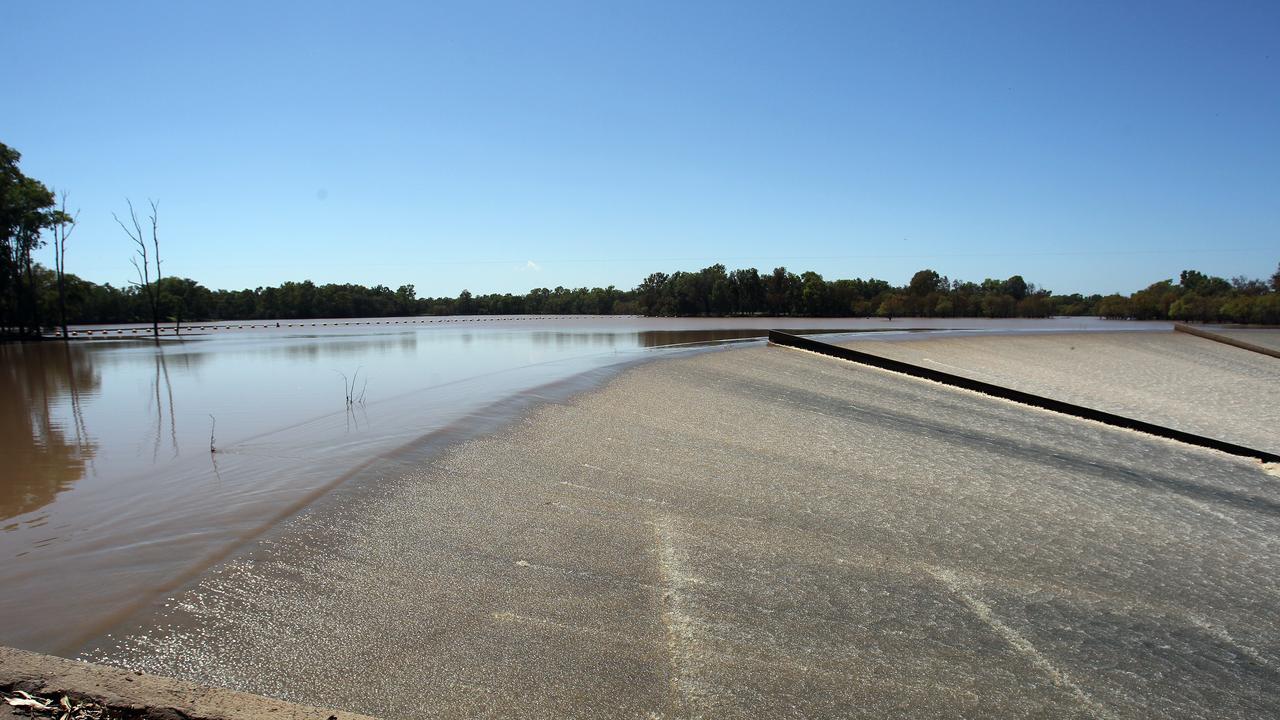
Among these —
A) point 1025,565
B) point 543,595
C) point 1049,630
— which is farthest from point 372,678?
point 1025,565

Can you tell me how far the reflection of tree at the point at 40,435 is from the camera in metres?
6.79

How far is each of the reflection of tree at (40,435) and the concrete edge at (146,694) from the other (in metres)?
4.16

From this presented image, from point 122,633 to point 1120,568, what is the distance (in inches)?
276

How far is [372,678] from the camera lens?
3.31 metres

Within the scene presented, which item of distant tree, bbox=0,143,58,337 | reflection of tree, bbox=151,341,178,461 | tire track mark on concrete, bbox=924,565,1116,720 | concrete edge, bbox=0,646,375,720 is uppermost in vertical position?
distant tree, bbox=0,143,58,337

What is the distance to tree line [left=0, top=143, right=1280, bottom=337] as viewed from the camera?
4206 cm

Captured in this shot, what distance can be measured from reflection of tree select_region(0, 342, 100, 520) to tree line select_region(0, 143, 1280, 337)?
28.0 m

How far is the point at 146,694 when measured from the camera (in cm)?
279

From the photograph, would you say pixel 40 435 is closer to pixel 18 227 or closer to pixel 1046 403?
pixel 1046 403

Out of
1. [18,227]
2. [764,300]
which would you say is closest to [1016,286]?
[764,300]

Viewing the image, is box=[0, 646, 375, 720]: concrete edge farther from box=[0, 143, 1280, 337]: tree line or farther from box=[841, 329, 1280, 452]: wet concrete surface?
box=[0, 143, 1280, 337]: tree line

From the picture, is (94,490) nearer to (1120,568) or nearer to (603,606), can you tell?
(603,606)

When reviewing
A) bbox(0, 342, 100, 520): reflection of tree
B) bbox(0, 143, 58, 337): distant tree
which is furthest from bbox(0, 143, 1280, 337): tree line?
bbox(0, 342, 100, 520): reflection of tree

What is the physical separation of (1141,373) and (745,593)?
21.9 m
